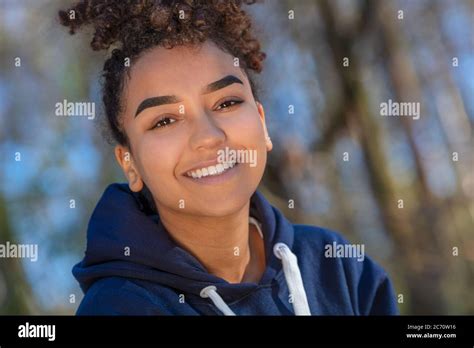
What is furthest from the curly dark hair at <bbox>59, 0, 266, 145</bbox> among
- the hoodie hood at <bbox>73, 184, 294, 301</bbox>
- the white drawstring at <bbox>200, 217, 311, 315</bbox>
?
the white drawstring at <bbox>200, 217, 311, 315</bbox>

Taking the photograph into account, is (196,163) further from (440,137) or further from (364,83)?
(440,137)

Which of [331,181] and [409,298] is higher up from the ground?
[331,181]

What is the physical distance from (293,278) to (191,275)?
1.31ft

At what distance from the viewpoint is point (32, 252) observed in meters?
2.85

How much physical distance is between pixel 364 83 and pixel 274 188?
58 cm

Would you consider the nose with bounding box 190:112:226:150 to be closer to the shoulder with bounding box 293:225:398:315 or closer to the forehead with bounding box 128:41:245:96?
the forehead with bounding box 128:41:245:96

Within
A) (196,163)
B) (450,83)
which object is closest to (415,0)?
(450,83)

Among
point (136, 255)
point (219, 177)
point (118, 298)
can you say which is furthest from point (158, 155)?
point (118, 298)

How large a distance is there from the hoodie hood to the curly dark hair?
0.28 meters

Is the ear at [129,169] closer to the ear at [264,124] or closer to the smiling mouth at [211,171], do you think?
the smiling mouth at [211,171]

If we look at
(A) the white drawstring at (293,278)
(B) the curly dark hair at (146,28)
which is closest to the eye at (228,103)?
(B) the curly dark hair at (146,28)

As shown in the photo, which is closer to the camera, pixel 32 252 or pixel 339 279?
pixel 339 279

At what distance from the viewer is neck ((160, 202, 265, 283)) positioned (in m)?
2.65

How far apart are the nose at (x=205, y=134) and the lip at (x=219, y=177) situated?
4.5 inches
